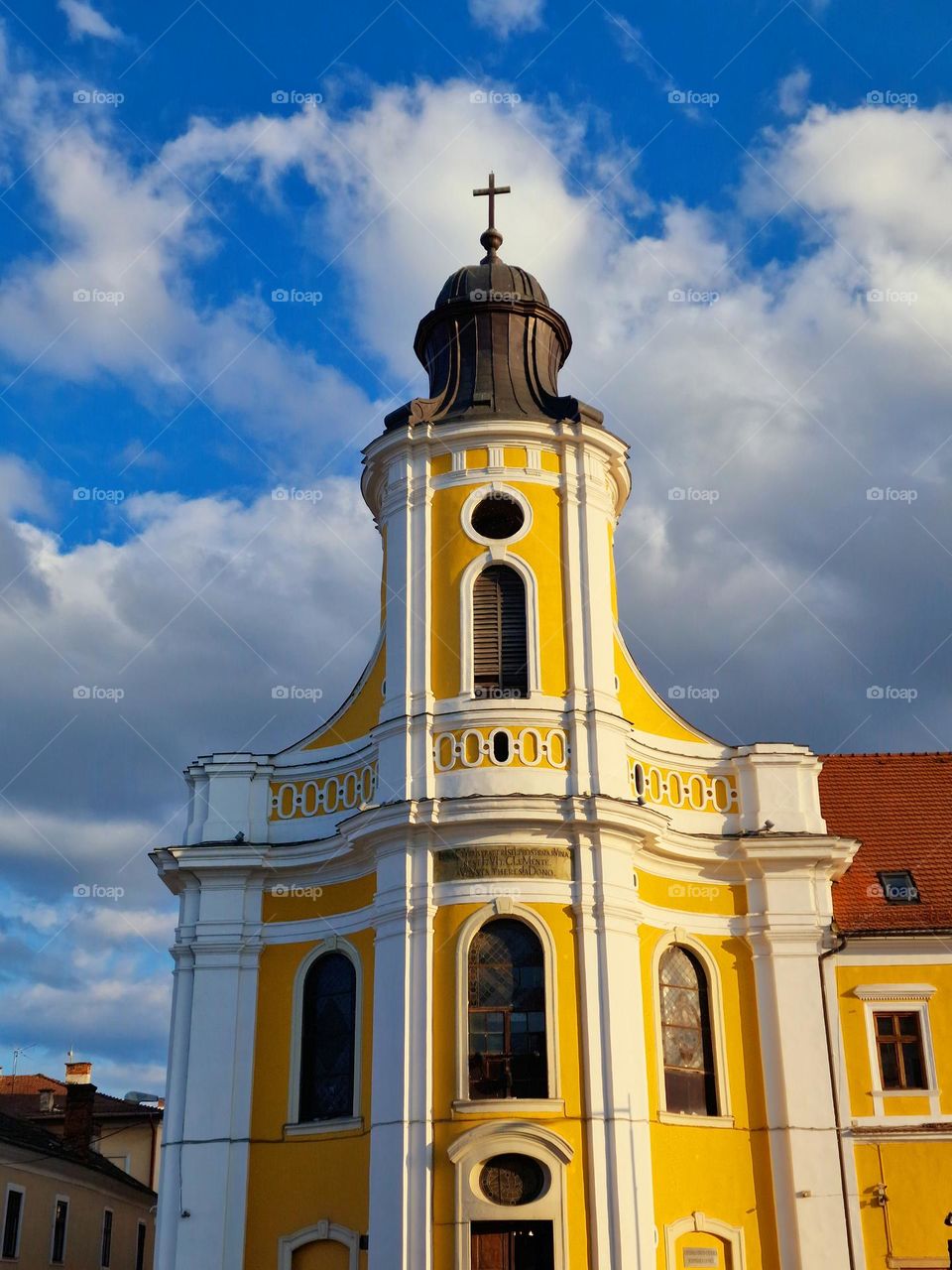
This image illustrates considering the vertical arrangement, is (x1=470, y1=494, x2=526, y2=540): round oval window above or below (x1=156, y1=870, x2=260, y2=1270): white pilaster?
above

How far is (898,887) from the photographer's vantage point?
75.5ft

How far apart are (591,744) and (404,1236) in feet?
21.8

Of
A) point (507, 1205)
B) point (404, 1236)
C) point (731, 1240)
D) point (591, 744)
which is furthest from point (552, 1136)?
point (591, 744)

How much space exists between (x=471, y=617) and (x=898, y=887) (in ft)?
26.8

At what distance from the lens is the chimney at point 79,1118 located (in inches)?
1264

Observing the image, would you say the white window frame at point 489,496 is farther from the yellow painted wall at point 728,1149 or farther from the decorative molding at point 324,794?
the yellow painted wall at point 728,1149

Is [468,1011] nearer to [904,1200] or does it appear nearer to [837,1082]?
[837,1082]

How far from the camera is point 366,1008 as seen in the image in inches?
779

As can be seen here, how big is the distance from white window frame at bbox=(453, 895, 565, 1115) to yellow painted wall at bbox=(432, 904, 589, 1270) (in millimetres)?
60

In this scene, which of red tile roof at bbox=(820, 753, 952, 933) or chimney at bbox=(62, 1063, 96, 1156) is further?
chimney at bbox=(62, 1063, 96, 1156)

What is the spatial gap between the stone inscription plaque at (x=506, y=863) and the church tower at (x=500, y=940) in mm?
40

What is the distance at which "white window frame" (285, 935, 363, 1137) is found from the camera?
19.4 m

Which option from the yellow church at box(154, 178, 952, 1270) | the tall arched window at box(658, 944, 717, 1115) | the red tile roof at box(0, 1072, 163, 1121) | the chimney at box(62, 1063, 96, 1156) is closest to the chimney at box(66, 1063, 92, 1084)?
the red tile roof at box(0, 1072, 163, 1121)

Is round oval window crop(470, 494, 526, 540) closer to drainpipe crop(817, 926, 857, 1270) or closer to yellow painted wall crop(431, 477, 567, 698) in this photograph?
yellow painted wall crop(431, 477, 567, 698)
